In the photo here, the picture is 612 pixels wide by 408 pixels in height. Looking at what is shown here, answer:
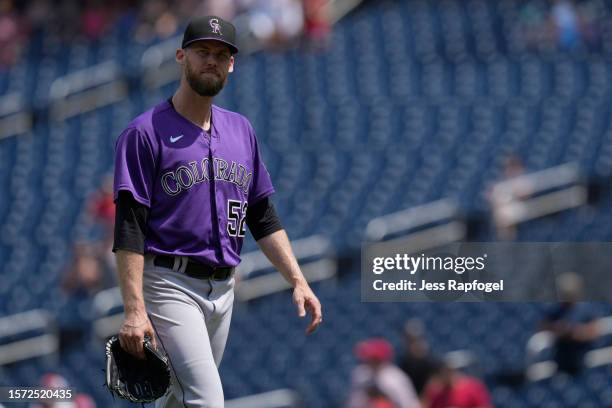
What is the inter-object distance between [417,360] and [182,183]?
12.5ft

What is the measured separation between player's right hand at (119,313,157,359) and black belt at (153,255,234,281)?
21 centimetres

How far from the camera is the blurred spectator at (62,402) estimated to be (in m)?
5.27

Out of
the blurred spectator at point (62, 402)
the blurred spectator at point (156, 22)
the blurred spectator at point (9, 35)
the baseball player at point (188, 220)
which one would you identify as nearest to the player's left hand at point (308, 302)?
the baseball player at point (188, 220)

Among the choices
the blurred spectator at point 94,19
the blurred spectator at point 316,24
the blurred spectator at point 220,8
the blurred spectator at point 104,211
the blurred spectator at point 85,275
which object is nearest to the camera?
the blurred spectator at point 85,275

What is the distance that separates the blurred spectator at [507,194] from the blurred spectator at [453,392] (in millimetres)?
1256

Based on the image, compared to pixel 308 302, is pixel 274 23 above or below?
above

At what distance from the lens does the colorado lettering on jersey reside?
2.69m

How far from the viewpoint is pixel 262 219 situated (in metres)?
2.93

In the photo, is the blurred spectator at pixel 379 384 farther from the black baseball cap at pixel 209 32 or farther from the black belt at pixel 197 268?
the black baseball cap at pixel 209 32

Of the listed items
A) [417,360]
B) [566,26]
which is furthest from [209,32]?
[566,26]

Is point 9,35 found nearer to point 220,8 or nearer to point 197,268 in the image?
point 220,8

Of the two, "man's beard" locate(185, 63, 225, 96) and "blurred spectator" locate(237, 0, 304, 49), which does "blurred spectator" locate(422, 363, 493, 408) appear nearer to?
"man's beard" locate(185, 63, 225, 96)

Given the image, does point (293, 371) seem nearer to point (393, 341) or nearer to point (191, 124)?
point (393, 341)

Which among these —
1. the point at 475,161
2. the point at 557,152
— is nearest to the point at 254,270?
the point at 475,161
